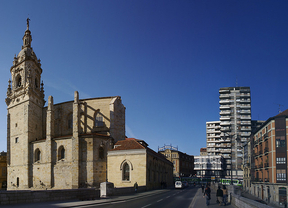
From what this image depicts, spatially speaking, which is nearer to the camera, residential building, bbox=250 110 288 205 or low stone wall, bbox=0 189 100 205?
low stone wall, bbox=0 189 100 205

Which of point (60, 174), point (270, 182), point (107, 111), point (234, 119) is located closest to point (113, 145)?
point (107, 111)

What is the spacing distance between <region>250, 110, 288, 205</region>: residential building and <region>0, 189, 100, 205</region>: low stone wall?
111 ft

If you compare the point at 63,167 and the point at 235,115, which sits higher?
the point at 235,115

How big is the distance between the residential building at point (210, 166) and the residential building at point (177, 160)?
13.5ft

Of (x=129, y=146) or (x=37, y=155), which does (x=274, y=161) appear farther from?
(x=37, y=155)

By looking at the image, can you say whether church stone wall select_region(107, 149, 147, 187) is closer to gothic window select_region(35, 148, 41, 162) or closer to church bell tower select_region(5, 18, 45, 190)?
gothic window select_region(35, 148, 41, 162)

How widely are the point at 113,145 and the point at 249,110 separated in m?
84.6

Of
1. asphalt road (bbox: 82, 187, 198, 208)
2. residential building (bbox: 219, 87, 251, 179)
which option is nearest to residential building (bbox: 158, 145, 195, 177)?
residential building (bbox: 219, 87, 251, 179)

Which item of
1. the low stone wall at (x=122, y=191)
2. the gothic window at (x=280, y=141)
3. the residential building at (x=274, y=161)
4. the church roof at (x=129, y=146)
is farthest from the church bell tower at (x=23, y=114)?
the gothic window at (x=280, y=141)

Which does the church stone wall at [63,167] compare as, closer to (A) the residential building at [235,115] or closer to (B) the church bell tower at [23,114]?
(B) the church bell tower at [23,114]

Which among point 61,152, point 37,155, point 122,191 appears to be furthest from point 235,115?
point 122,191

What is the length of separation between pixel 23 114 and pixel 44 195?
37506 mm

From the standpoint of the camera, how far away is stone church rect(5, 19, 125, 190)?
42844 mm

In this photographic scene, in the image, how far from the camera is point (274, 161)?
155 ft
